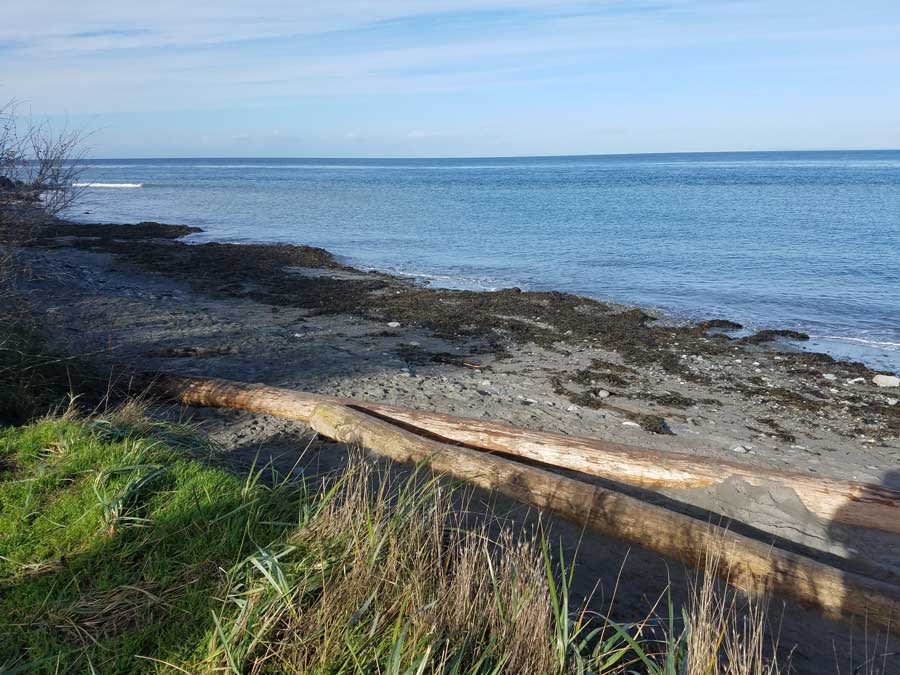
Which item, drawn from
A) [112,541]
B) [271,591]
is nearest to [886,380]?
[271,591]

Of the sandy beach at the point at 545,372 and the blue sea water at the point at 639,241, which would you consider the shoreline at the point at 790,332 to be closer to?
the blue sea water at the point at 639,241

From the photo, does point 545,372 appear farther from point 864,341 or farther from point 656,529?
point 864,341

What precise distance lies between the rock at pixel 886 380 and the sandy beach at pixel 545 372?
0.42ft

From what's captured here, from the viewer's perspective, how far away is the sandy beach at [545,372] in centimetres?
533

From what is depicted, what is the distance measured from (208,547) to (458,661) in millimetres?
1788

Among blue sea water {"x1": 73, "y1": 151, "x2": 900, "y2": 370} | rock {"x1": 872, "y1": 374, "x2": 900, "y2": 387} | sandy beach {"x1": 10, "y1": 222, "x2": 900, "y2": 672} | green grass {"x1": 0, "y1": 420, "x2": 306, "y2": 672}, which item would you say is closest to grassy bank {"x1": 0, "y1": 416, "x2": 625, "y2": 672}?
green grass {"x1": 0, "y1": 420, "x2": 306, "y2": 672}

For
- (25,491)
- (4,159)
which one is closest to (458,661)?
(25,491)

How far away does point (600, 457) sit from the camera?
589 cm

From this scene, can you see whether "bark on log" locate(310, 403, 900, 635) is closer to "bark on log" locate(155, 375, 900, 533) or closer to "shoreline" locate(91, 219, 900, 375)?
"bark on log" locate(155, 375, 900, 533)

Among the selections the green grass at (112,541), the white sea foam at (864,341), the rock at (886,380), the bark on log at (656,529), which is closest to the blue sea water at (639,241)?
the white sea foam at (864,341)

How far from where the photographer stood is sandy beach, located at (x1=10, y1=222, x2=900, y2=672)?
17.5 ft

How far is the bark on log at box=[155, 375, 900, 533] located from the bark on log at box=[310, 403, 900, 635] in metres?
0.52

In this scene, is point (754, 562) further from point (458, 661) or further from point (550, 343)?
point (550, 343)

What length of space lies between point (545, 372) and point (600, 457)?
3.57m
